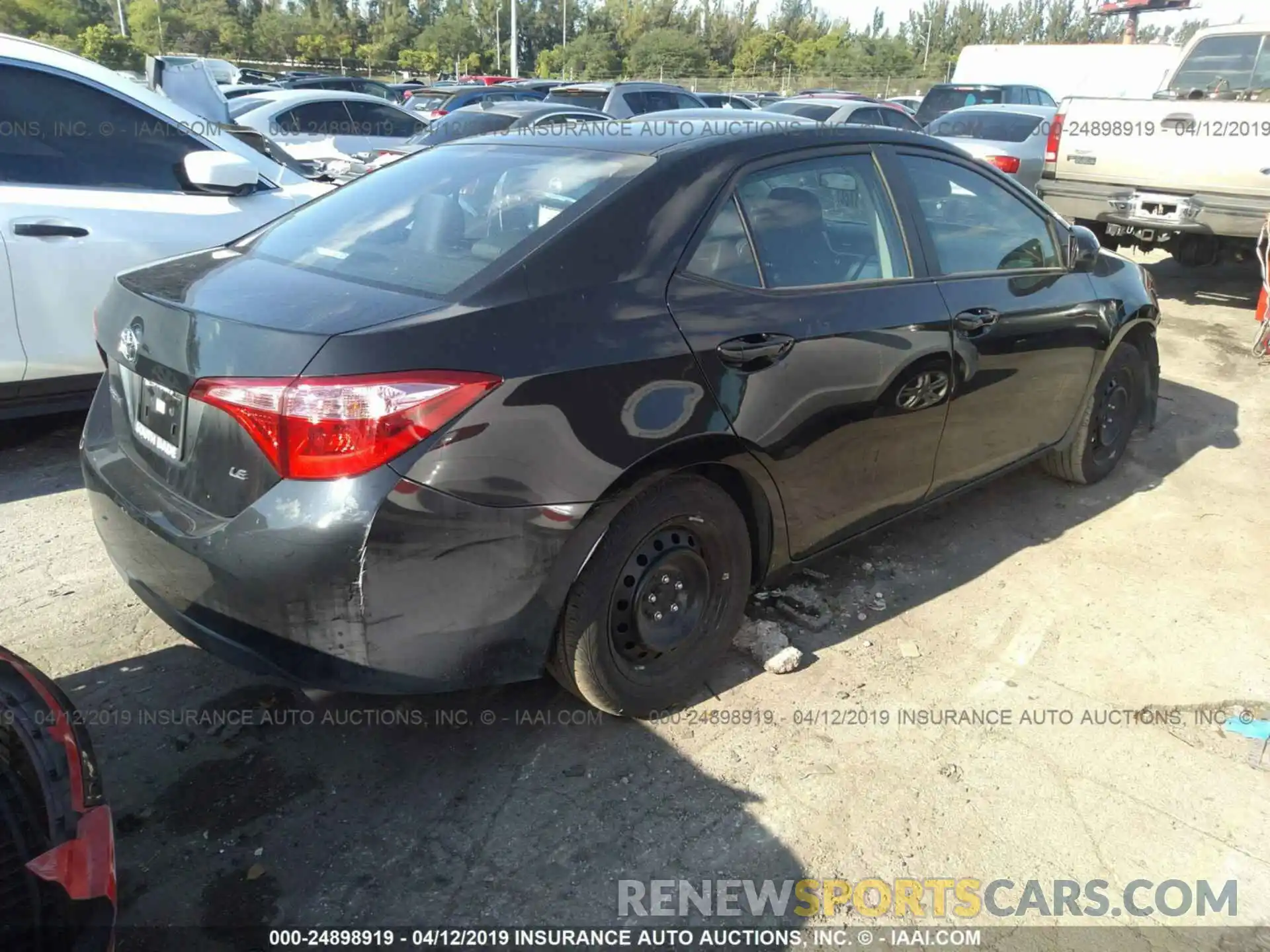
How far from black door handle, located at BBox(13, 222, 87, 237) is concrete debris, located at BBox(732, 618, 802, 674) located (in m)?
3.36

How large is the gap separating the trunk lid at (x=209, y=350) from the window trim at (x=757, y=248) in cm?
80

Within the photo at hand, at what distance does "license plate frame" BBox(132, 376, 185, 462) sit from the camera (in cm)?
243

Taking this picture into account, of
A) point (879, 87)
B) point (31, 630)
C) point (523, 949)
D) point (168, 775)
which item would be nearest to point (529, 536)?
point (523, 949)

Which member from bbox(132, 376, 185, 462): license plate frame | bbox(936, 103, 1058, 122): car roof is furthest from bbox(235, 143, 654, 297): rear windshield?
bbox(936, 103, 1058, 122): car roof

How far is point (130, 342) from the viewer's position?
8.61 feet

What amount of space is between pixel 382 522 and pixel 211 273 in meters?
1.10

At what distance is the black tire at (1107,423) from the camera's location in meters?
4.57

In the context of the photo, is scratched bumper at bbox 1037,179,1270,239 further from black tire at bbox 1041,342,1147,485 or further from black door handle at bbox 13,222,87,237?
black door handle at bbox 13,222,87,237

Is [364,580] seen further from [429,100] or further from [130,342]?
[429,100]

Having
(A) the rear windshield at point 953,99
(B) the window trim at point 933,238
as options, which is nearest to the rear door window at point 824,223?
(B) the window trim at point 933,238

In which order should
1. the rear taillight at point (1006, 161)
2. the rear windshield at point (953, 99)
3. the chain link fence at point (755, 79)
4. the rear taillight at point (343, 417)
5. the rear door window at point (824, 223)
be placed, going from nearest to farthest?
the rear taillight at point (343, 417), the rear door window at point (824, 223), the rear taillight at point (1006, 161), the rear windshield at point (953, 99), the chain link fence at point (755, 79)

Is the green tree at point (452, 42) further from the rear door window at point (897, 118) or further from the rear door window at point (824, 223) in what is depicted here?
the rear door window at point (824, 223)

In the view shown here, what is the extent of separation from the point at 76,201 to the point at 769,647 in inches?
141

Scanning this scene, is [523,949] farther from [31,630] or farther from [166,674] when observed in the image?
[31,630]
